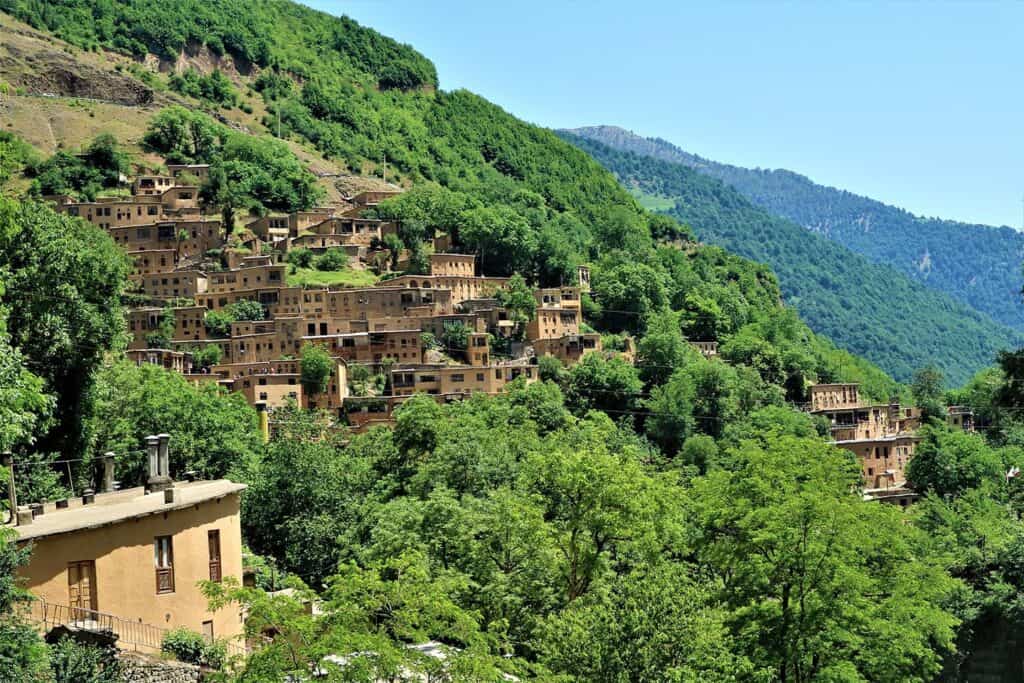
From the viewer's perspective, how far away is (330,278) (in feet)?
376

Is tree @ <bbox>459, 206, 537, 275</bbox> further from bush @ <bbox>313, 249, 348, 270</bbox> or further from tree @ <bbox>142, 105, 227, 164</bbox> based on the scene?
tree @ <bbox>142, 105, 227, 164</bbox>

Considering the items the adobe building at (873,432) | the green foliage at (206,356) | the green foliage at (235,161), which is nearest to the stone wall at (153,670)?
the adobe building at (873,432)

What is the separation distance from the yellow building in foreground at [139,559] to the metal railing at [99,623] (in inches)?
1.2

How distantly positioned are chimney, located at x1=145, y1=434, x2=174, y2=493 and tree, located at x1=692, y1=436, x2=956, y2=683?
46.1 feet

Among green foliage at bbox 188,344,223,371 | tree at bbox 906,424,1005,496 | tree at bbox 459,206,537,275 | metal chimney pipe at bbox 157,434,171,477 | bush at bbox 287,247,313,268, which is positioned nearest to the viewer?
metal chimney pipe at bbox 157,434,171,477

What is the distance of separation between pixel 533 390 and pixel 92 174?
65.6m

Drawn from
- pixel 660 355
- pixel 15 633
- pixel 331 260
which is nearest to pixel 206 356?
pixel 331 260

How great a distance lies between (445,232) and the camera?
13125 cm

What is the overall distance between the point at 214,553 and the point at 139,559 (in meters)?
2.45

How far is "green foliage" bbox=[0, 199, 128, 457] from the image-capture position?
4200cm

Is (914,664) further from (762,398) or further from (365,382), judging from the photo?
(762,398)

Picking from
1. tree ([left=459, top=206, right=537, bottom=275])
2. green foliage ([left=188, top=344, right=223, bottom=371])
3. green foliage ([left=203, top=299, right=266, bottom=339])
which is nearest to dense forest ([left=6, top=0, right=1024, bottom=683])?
green foliage ([left=188, top=344, right=223, bottom=371])

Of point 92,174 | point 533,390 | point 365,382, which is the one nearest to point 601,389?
point 533,390

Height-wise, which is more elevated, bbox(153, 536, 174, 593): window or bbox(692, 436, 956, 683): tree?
bbox(153, 536, 174, 593): window
